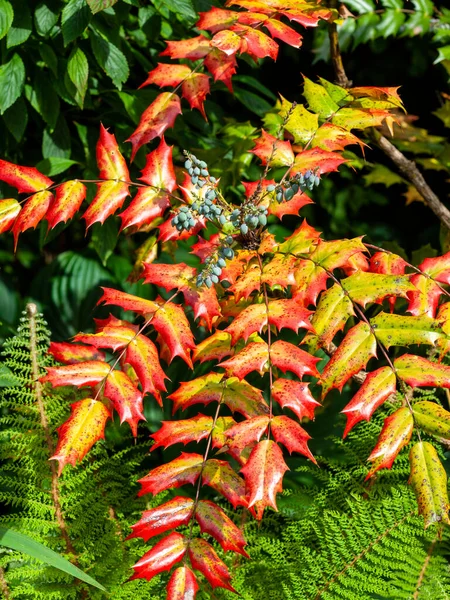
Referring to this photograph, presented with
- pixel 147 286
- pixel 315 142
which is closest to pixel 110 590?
pixel 315 142

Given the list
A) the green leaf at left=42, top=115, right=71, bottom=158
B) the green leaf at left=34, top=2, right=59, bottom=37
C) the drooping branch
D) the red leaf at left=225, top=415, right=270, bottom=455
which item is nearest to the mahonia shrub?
the red leaf at left=225, top=415, right=270, bottom=455

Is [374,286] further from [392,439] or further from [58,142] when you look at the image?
[58,142]

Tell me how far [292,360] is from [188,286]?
223 mm

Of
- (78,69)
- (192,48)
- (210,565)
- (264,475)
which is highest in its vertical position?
(192,48)

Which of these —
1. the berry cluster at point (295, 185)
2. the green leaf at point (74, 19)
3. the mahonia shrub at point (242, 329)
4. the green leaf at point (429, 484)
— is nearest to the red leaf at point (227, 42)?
the mahonia shrub at point (242, 329)

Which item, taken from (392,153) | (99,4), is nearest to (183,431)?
(99,4)

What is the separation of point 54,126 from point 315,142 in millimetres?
696

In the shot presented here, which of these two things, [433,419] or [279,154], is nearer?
[433,419]

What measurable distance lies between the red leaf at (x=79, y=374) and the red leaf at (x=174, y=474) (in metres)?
0.16

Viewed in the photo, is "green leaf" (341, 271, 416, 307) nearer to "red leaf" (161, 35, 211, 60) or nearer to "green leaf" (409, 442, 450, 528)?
"green leaf" (409, 442, 450, 528)

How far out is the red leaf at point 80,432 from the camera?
3.32 feet

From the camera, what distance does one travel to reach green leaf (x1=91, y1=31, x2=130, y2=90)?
63.6 inches

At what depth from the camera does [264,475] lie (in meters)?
0.99

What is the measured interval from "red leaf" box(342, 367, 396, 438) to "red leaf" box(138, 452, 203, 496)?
0.22 meters
